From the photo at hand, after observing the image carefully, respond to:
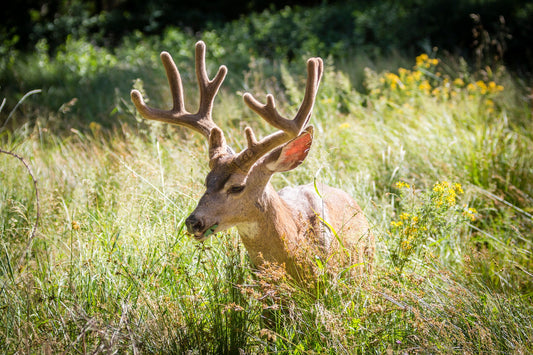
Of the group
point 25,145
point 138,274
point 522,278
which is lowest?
point 522,278

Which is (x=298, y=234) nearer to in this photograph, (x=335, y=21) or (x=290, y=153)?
(x=290, y=153)

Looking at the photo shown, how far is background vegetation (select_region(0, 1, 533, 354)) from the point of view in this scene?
247cm

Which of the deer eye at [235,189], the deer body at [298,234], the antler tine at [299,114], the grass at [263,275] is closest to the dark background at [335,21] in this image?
the grass at [263,275]

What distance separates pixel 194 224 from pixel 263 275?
0.49 metres

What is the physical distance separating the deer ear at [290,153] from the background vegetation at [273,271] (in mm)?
565

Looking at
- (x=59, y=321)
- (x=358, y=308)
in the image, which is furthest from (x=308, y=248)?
(x=59, y=321)

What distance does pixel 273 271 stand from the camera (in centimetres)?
246

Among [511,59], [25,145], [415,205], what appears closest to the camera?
[415,205]

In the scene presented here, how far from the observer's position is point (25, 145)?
5078 millimetres

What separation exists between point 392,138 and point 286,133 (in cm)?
269

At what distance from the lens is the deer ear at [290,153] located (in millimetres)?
2855

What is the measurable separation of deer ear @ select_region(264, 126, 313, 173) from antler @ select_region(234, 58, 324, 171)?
0.04 m

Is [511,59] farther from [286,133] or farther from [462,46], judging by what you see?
[286,133]

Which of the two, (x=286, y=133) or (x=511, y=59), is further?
(x=511, y=59)
